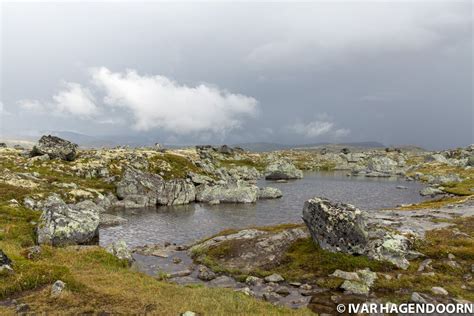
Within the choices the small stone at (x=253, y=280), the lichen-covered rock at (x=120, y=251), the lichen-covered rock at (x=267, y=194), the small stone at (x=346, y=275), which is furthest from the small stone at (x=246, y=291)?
the lichen-covered rock at (x=267, y=194)

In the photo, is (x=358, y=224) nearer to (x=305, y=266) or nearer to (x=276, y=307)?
(x=305, y=266)

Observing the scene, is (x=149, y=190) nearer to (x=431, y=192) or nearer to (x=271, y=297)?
(x=271, y=297)

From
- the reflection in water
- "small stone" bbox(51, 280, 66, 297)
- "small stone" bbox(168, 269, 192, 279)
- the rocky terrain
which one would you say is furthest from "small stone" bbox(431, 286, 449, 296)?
the reflection in water

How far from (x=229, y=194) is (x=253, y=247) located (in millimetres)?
52604

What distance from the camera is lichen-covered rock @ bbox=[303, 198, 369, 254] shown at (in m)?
32.7

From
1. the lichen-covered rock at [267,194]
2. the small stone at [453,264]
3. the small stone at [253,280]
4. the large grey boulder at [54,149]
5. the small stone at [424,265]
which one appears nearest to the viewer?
the small stone at [253,280]

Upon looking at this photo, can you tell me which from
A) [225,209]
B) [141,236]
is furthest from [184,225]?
[225,209]

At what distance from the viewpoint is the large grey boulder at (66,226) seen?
39.0 metres

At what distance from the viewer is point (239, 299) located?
2336cm

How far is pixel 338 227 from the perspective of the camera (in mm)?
32969

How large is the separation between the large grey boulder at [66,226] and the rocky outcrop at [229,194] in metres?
48.7

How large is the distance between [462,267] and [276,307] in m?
19.2

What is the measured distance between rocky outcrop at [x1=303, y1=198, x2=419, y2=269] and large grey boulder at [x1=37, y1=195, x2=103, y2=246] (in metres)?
26.3

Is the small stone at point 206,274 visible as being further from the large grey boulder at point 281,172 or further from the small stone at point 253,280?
the large grey boulder at point 281,172
